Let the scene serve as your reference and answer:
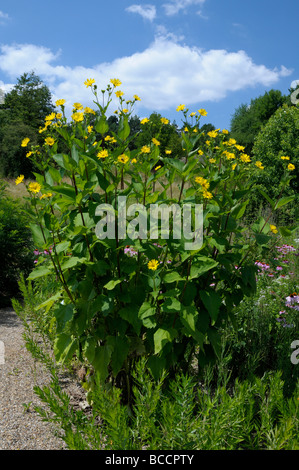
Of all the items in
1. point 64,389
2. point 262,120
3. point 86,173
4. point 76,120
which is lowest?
point 64,389

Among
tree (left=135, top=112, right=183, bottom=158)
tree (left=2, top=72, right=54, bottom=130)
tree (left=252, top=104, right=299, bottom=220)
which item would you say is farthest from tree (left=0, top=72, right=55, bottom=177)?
tree (left=135, top=112, right=183, bottom=158)

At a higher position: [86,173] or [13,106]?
[13,106]

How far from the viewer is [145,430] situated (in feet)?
5.30

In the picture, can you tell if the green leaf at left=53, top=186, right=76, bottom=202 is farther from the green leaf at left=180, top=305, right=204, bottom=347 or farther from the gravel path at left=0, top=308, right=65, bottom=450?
the gravel path at left=0, top=308, right=65, bottom=450

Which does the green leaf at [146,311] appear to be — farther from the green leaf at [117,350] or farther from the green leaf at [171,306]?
the green leaf at [117,350]

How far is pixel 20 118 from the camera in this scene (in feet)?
93.4

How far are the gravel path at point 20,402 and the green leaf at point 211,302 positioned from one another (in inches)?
41.0

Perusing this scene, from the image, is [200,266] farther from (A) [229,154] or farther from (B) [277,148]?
(B) [277,148]

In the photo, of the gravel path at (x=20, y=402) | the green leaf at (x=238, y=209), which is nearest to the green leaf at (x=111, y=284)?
the green leaf at (x=238, y=209)

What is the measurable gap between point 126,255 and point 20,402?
4.02ft

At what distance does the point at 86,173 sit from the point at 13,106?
33435mm

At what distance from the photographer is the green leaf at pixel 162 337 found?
1733mm
